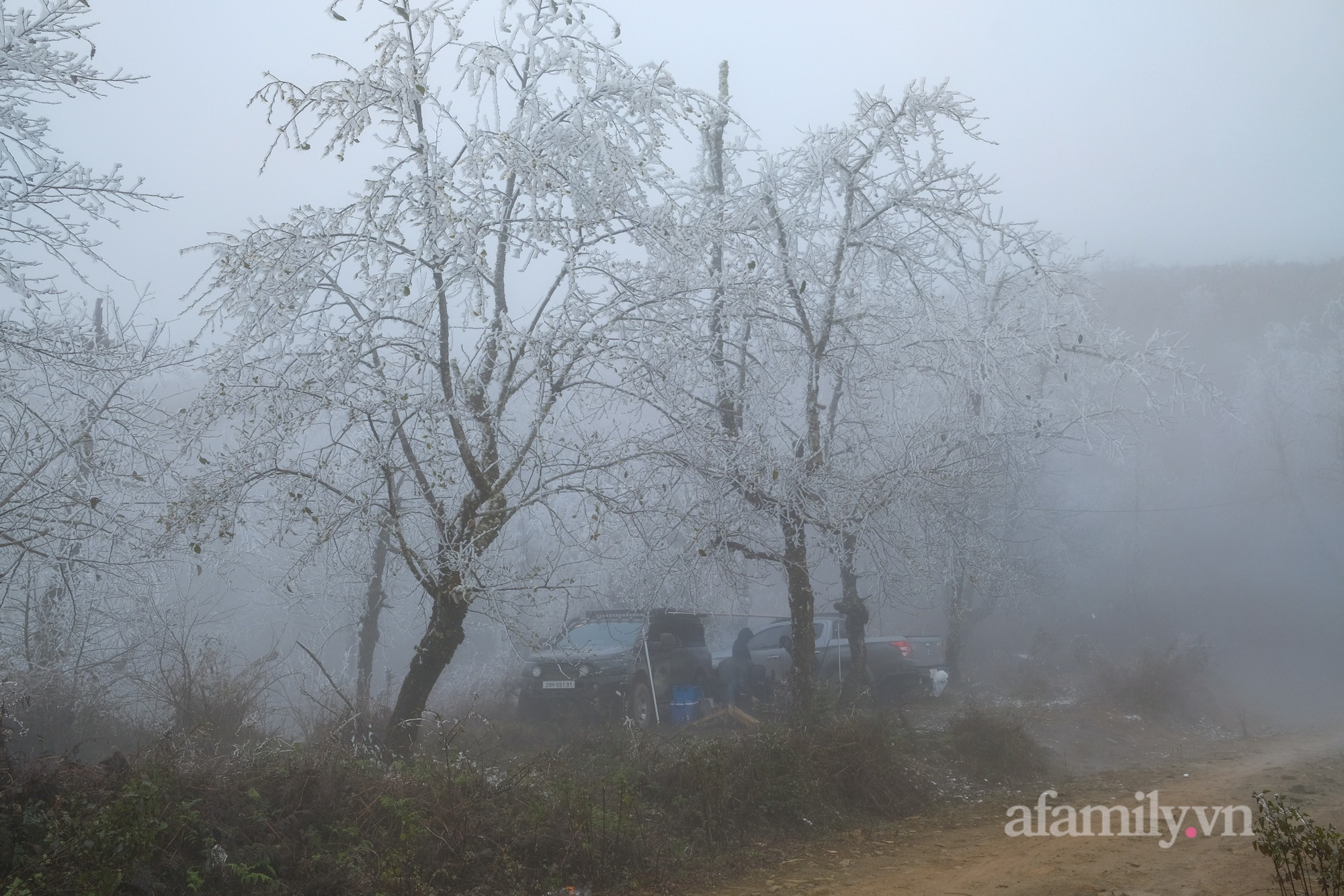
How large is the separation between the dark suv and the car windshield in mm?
13

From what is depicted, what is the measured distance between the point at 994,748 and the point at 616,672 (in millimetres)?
4835

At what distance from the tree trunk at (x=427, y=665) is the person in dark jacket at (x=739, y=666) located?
6807 millimetres

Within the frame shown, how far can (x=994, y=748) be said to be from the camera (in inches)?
396

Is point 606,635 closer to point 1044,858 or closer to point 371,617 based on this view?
point 371,617

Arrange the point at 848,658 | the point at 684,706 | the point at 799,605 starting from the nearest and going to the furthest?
the point at 799,605 → the point at 684,706 → the point at 848,658

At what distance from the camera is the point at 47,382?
23.0 ft

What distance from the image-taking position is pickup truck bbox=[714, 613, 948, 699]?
14.2 meters

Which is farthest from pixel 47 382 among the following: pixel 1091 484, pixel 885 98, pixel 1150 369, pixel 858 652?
pixel 1091 484

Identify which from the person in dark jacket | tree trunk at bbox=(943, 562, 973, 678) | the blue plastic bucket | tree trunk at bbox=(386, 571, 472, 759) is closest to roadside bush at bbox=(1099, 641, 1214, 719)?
tree trunk at bbox=(943, 562, 973, 678)

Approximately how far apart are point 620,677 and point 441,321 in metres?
6.21

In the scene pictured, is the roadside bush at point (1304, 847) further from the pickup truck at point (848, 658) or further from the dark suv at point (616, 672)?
the pickup truck at point (848, 658)

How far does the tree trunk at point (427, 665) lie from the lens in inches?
294

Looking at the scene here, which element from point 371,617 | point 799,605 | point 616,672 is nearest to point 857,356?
point 799,605

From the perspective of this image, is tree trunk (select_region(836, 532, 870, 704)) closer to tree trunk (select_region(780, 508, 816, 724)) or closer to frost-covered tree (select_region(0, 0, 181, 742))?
tree trunk (select_region(780, 508, 816, 724))
